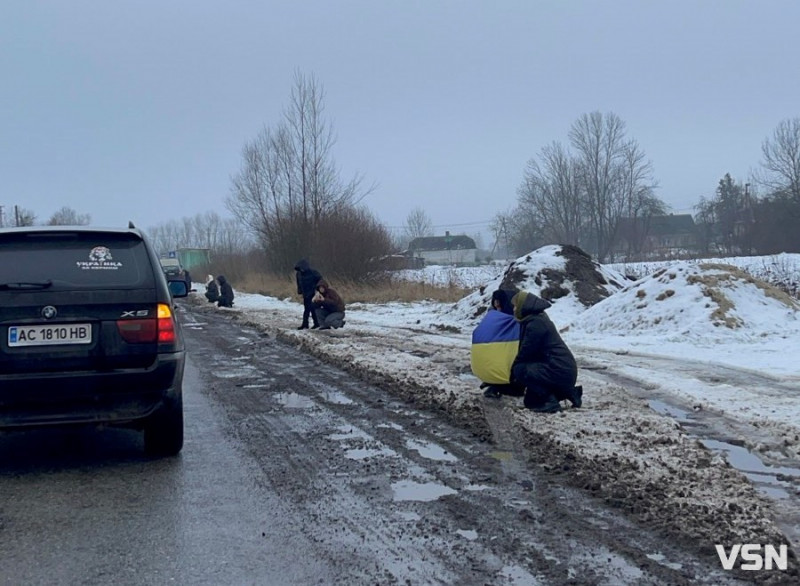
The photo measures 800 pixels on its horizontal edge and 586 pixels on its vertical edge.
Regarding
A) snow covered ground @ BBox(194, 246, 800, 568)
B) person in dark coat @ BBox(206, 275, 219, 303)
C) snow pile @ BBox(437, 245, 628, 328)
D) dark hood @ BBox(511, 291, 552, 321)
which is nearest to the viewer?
snow covered ground @ BBox(194, 246, 800, 568)

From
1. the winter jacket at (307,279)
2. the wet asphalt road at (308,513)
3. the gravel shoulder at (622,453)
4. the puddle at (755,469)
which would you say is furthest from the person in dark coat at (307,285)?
the puddle at (755,469)

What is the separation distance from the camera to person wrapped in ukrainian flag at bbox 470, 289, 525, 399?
906cm

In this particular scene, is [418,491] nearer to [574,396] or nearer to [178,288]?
[574,396]

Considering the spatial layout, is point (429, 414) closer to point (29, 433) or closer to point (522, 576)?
point (29, 433)

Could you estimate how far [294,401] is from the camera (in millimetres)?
9883

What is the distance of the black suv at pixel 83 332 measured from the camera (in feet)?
20.0

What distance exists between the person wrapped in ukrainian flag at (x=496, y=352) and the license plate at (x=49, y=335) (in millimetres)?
4413

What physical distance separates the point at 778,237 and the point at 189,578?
57461mm

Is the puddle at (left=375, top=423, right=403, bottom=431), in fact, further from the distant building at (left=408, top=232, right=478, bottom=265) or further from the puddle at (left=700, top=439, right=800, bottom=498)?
the distant building at (left=408, top=232, right=478, bottom=265)

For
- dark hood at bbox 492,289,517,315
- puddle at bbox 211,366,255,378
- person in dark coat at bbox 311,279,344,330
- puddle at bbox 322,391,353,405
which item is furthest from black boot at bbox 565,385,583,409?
person in dark coat at bbox 311,279,344,330

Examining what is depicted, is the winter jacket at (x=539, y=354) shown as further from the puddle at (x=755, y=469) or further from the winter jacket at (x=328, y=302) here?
the winter jacket at (x=328, y=302)

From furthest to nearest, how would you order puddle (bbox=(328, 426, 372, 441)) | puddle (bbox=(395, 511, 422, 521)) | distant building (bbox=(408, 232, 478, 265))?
distant building (bbox=(408, 232, 478, 265))
puddle (bbox=(328, 426, 372, 441))
puddle (bbox=(395, 511, 422, 521))

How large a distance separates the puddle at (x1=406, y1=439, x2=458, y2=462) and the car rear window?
256 centimetres

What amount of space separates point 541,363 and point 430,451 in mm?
1968
